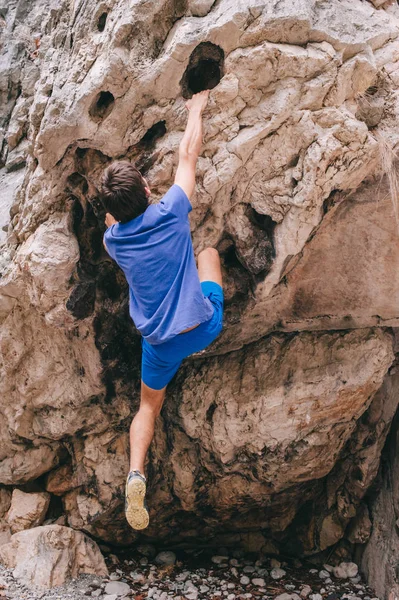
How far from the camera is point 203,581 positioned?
4.86 metres

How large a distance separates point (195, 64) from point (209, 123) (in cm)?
35

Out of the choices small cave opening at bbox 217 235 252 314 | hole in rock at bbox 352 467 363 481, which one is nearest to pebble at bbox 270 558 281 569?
hole in rock at bbox 352 467 363 481

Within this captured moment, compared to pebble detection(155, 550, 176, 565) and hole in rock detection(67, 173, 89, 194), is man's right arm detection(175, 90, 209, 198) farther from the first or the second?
pebble detection(155, 550, 176, 565)

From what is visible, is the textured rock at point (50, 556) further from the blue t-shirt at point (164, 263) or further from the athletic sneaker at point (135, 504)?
the blue t-shirt at point (164, 263)

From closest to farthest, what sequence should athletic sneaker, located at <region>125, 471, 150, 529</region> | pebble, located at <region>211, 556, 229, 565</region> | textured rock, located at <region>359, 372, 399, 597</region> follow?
athletic sneaker, located at <region>125, 471, 150, 529</region> < textured rock, located at <region>359, 372, 399, 597</region> < pebble, located at <region>211, 556, 229, 565</region>

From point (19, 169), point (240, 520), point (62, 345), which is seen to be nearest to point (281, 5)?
point (62, 345)

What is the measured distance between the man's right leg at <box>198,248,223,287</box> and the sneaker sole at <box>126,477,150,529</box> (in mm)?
1296

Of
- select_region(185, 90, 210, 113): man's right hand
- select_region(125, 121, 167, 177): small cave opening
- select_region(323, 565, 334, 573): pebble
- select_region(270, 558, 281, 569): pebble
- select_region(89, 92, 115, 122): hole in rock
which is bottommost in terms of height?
select_region(323, 565, 334, 573): pebble

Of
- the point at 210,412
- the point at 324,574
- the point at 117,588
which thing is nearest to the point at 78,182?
the point at 210,412

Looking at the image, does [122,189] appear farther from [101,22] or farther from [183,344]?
[101,22]

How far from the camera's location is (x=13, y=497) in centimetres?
504

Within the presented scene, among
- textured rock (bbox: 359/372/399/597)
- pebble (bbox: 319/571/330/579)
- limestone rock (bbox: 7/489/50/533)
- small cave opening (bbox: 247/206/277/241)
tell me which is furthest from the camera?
pebble (bbox: 319/571/330/579)

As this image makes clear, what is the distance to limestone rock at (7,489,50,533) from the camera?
16.1 ft

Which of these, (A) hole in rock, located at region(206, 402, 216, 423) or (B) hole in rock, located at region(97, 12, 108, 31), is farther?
(A) hole in rock, located at region(206, 402, 216, 423)
